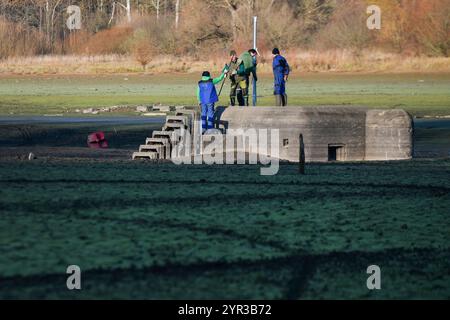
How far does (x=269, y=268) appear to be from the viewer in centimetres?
991

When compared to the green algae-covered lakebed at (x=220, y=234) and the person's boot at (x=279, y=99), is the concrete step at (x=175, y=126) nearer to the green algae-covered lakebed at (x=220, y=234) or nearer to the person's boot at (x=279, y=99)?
the person's boot at (x=279, y=99)

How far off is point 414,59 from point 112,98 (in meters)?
26.9

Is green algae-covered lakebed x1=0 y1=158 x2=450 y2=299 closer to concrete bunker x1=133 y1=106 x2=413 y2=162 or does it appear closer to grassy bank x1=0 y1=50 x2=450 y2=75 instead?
concrete bunker x1=133 y1=106 x2=413 y2=162

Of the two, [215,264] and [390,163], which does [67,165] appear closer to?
[390,163]

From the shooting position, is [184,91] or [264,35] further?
[264,35]

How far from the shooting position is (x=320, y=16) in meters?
90.9

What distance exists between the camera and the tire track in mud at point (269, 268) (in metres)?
9.09

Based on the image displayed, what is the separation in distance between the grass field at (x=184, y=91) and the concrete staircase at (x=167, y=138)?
12984 mm

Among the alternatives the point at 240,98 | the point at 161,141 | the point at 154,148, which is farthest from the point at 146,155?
the point at 240,98

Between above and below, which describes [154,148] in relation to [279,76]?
below

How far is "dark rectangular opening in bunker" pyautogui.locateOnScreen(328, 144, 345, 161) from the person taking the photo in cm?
2203

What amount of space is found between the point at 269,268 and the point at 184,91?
40558 mm

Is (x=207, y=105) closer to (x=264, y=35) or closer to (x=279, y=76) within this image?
(x=279, y=76)
